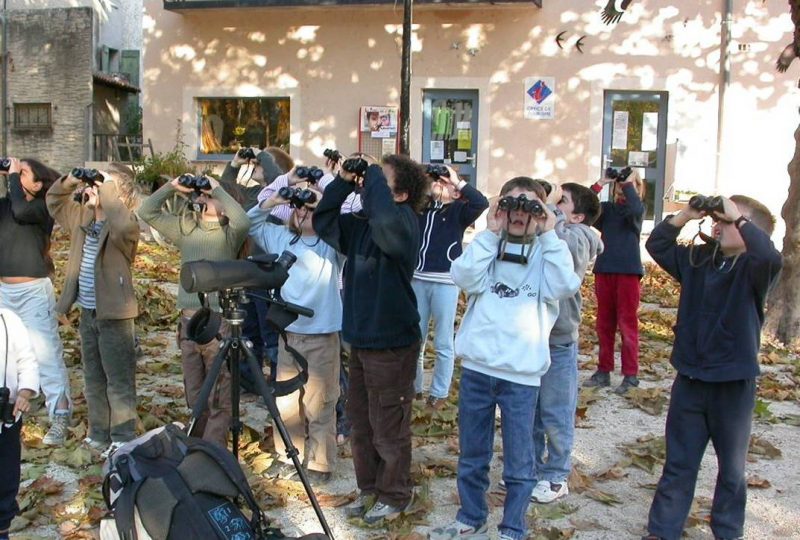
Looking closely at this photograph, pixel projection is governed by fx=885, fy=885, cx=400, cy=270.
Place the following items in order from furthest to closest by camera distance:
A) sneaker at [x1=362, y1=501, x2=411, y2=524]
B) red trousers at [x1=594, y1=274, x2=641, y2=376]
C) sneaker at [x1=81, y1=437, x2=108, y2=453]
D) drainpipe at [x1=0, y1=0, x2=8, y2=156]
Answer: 1. drainpipe at [x1=0, y1=0, x2=8, y2=156]
2. red trousers at [x1=594, y1=274, x2=641, y2=376]
3. sneaker at [x1=81, y1=437, x2=108, y2=453]
4. sneaker at [x1=362, y1=501, x2=411, y2=524]

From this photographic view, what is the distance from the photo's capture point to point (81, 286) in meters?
5.41

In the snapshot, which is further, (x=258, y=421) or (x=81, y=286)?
(x=258, y=421)

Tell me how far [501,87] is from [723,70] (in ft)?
11.5

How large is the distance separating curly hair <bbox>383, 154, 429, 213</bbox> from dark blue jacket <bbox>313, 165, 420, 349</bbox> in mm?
74

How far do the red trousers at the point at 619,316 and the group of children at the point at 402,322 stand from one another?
138cm

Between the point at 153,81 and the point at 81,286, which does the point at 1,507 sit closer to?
the point at 81,286

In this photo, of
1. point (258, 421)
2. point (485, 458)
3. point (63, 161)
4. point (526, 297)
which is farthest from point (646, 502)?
point (63, 161)

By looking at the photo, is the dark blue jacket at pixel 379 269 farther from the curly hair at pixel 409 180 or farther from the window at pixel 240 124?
the window at pixel 240 124

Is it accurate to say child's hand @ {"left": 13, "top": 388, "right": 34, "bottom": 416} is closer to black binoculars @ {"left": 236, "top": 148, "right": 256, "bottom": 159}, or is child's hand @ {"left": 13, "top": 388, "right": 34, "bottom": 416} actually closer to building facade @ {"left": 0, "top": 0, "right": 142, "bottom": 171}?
black binoculars @ {"left": 236, "top": 148, "right": 256, "bottom": 159}

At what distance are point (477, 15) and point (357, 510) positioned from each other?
1171cm

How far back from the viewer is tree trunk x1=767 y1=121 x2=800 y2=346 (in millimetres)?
8792

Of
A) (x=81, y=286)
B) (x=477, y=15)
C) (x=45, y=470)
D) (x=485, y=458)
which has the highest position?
(x=477, y=15)

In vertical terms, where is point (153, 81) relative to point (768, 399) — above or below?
above

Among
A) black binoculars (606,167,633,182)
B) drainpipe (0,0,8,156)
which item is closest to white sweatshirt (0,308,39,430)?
black binoculars (606,167,633,182)
